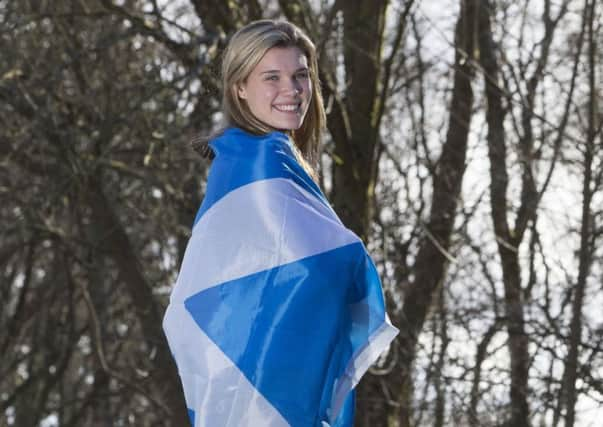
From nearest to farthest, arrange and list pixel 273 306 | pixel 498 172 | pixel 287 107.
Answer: pixel 273 306 → pixel 287 107 → pixel 498 172

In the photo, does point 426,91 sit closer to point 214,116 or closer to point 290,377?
point 214,116

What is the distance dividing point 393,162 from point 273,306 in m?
6.77

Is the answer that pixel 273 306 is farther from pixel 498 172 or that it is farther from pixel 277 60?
pixel 498 172

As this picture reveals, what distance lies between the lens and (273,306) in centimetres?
388

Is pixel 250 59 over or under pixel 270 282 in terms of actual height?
over

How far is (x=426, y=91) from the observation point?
36.5ft

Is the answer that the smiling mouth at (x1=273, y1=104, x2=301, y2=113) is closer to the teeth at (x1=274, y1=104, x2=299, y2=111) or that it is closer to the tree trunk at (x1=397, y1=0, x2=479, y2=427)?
the teeth at (x1=274, y1=104, x2=299, y2=111)

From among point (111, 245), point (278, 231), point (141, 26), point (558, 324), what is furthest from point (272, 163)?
point (111, 245)

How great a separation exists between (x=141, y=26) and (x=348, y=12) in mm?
1184

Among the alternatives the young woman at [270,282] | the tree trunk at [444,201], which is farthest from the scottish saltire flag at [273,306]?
the tree trunk at [444,201]

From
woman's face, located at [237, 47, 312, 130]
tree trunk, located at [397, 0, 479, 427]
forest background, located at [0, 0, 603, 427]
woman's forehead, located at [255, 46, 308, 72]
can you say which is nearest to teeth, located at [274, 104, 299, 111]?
woman's face, located at [237, 47, 312, 130]

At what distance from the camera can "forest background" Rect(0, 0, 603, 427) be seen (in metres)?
7.86

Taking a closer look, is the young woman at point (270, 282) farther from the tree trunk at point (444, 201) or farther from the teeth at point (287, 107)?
the tree trunk at point (444, 201)

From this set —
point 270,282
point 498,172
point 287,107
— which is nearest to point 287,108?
point 287,107
